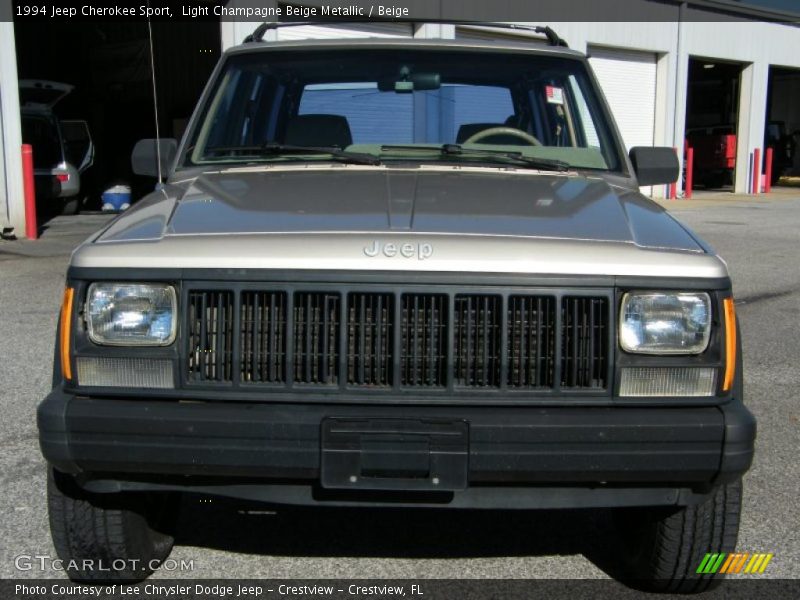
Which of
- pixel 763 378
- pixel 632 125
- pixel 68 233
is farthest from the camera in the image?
pixel 632 125

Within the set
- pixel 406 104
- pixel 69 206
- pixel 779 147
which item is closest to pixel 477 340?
pixel 406 104

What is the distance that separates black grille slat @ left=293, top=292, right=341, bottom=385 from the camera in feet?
8.19

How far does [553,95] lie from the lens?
4129 mm

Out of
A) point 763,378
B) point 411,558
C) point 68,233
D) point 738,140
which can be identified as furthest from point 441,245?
point 738,140

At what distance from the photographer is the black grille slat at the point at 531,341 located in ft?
8.18

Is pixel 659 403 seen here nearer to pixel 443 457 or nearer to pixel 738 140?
pixel 443 457

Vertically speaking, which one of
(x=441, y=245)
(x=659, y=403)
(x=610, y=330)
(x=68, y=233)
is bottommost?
(x=68, y=233)

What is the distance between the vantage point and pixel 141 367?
2514mm

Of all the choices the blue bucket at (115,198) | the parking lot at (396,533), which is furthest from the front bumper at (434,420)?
the blue bucket at (115,198)

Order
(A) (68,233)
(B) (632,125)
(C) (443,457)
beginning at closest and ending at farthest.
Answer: (C) (443,457) → (A) (68,233) → (B) (632,125)

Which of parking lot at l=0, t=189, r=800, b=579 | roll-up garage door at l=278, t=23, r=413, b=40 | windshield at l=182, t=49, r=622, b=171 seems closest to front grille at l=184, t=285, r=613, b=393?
parking lot at l=0, t=189, r=800, b=579

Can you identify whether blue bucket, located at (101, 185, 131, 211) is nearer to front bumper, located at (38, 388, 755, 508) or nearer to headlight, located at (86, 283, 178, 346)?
headlight, located at (86, 283, 178, 346)

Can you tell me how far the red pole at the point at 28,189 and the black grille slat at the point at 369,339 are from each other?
11.1 meters

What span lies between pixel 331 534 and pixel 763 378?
131 inches
